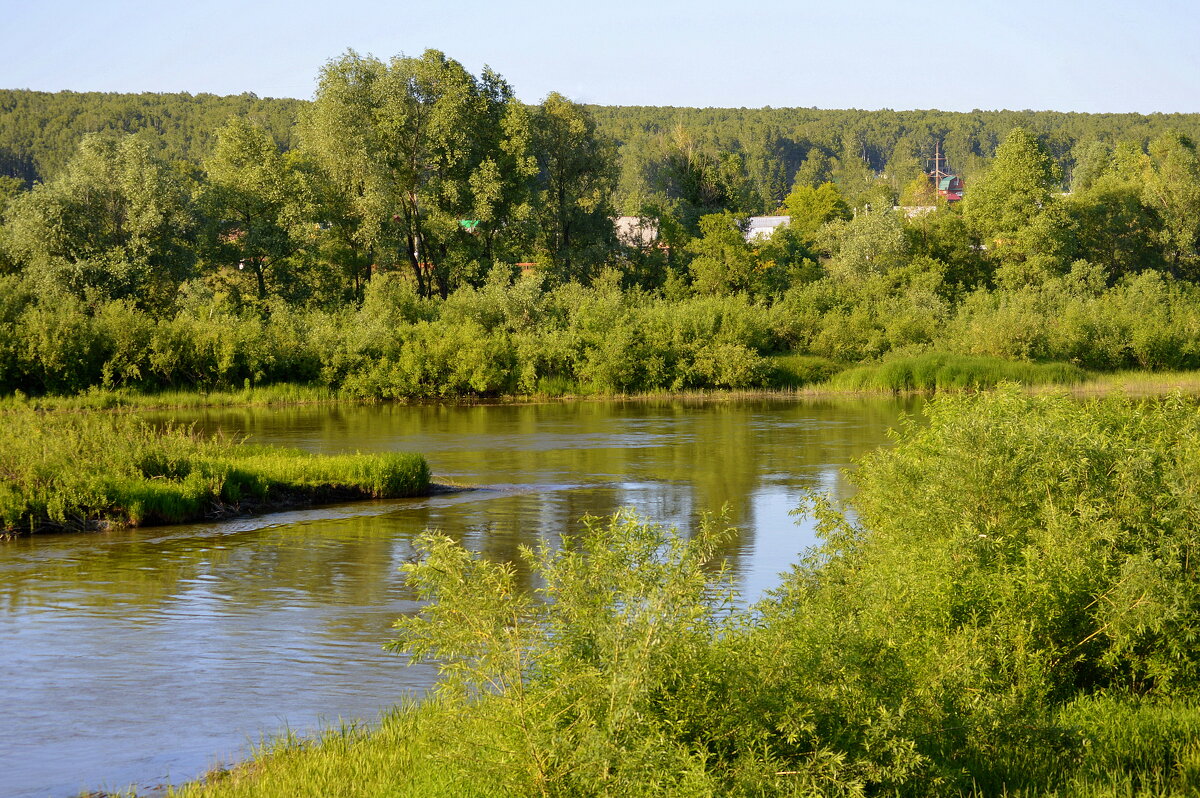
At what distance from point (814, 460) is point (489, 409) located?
21.1 m

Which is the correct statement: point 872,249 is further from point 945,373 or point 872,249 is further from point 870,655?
point 870,655

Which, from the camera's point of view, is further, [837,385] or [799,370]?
[799,370]

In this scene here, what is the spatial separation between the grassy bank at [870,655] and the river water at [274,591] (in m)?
1.64

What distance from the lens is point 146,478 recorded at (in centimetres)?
2147

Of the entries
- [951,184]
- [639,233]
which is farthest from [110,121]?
[951,184]

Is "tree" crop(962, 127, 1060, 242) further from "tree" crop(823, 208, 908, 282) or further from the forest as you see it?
"tree" crop(823, 208, 908, 282)

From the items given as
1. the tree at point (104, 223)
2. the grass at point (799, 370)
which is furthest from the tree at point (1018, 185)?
the tree at point (104, 223)

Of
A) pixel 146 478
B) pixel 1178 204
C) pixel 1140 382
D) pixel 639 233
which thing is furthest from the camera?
pixel 1178 204

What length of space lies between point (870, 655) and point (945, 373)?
46993mm

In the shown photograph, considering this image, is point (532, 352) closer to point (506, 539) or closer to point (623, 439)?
point (623, 439)

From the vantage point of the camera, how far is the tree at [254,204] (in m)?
54.3

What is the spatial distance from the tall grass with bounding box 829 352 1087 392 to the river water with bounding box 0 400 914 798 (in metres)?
17.8

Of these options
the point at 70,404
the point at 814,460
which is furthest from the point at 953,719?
the point at 70,404

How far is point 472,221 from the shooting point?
61000 millimetres
